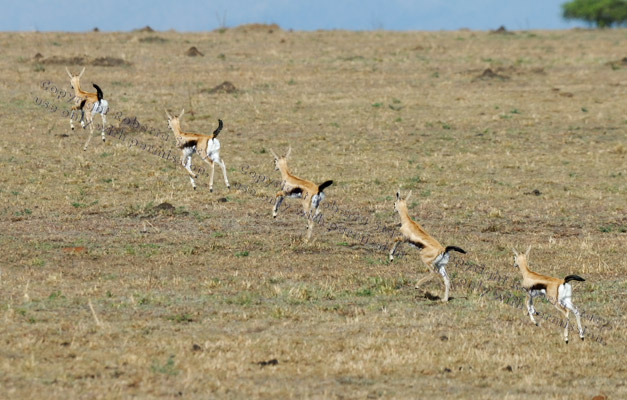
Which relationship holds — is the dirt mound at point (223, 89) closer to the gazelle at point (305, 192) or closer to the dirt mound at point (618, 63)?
the dirt mound at point (618, 63)

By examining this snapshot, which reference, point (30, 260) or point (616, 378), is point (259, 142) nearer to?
point (30, 260)

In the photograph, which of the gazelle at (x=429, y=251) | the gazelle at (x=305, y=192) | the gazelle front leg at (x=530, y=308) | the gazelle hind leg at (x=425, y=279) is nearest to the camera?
the gazelle front leg at (x=530, y=308)

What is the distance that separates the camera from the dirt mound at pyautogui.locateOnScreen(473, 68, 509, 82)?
41.8m

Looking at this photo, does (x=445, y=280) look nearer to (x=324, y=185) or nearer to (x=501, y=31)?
(x=324, y=185)

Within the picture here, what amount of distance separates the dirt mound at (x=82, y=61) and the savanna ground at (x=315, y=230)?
0.48 feet

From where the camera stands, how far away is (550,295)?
12.4 meters

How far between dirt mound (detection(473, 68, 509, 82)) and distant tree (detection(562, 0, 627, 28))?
4127 cm

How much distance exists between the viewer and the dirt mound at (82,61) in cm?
4181

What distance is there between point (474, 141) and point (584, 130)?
4538mm

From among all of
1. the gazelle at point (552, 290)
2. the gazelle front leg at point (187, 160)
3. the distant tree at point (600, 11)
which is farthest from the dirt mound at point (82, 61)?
the distant tree at point (600, 11)

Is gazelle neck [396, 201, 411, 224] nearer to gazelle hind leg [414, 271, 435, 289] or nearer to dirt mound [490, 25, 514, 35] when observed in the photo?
gazelle hind leg [414, 271, 435, 289]

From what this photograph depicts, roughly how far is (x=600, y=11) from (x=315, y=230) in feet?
225

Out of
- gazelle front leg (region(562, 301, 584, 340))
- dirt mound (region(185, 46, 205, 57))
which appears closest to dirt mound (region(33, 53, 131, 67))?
dirt mound (region(185, 46, 205, 57))

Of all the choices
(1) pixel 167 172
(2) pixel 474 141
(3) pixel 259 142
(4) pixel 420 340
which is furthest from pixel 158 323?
(2) pixel 474 141
